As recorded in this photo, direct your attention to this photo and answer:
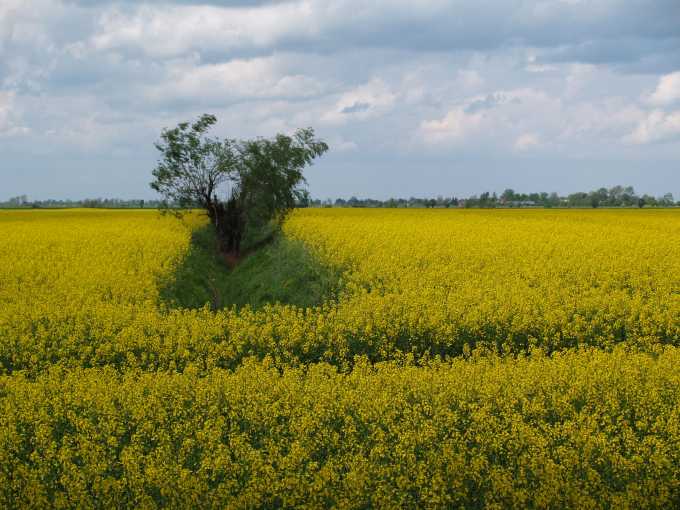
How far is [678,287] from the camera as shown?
16359 millimetres

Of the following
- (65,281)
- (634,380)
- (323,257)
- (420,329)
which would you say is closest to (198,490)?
(634,380)

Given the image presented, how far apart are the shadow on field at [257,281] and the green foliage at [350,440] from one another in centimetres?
709

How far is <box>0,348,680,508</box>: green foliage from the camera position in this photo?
626 centimetres

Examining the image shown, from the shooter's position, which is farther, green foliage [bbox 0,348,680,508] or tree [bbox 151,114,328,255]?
tree [bbox 151,114,328,255]

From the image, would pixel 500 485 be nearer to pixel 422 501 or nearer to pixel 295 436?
pixel 422 501

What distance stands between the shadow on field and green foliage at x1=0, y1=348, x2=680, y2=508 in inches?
279

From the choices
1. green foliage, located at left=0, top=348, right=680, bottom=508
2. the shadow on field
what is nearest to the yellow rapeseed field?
green foliage, located at left=0, top=348, right=680, bottom=508

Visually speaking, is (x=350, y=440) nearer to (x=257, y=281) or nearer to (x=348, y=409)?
(x=348, y=409)

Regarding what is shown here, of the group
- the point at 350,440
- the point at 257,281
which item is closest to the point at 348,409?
the point at 350,440

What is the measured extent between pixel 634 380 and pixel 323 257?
46.3 ft

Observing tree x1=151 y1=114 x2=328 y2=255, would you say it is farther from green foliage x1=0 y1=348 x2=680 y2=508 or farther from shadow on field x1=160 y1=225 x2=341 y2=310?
green foliage x1=0 y1=348 x2=680 y2=508

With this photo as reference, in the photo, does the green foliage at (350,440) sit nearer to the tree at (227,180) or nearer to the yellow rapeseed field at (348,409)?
the yellow rapeseed field at (348,409)

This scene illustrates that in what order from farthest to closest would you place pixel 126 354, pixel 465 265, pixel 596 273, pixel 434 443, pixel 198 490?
pixel 465 265
pixel 596 273
pixel 126 354
pixel 434 443
pixel 198 490

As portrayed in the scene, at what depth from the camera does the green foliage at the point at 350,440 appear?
20.5 ft
